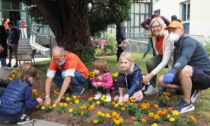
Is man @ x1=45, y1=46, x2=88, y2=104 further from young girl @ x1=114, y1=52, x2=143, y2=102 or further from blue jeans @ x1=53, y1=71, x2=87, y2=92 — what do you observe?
young girl @ x1=114, y1=52, x2=143, y2=102

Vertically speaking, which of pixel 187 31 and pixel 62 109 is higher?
pixel 187 31

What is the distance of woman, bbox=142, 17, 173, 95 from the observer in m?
3.61

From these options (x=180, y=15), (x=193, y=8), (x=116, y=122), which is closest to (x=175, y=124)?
(x=116, y=122)

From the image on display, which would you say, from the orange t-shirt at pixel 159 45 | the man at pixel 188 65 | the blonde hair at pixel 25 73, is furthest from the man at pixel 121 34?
the blonde hair at pixel 25 73

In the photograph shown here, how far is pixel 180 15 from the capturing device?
20.2m

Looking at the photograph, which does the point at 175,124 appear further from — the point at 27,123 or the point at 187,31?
the point at 187,31

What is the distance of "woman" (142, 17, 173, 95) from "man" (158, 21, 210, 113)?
28 cm

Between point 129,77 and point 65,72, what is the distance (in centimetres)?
117

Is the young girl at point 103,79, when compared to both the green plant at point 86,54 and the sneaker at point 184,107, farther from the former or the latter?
the green plant at point 86,54

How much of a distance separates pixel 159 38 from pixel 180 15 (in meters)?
17.8

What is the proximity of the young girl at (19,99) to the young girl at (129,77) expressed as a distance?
1428 mm

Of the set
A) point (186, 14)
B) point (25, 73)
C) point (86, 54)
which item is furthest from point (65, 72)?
point (186, 14)

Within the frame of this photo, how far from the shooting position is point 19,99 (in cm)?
303

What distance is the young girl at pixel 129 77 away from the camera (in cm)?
361
